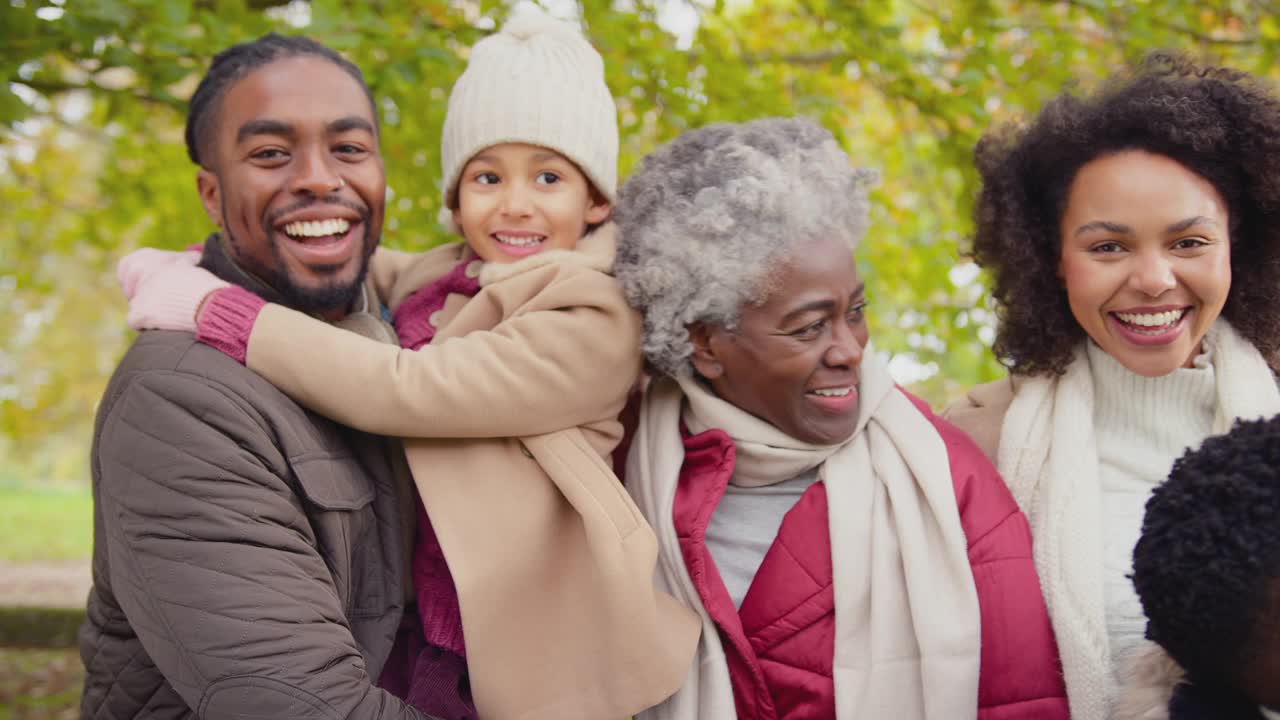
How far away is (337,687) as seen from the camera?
199cm

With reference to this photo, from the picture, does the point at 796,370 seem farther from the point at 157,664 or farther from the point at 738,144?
the point at 157,664

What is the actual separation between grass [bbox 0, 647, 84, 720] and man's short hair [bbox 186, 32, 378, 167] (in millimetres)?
4563

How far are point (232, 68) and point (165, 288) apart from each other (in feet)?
1.73

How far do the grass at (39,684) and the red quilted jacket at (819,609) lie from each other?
195 inches

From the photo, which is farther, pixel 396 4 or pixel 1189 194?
pixel 396 4

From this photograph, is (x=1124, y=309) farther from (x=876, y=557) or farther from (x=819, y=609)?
(x=819, y=609)

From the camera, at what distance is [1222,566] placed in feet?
4.96

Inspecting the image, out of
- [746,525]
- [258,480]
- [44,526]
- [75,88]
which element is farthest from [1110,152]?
[44,526]

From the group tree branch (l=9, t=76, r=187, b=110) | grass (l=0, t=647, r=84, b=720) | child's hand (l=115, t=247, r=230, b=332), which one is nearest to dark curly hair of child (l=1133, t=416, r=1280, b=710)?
child's hand (l=115, t=247, r=230, b=332)

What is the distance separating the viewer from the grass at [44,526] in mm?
12617

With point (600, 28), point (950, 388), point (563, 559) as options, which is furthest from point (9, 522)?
point (563, 559)

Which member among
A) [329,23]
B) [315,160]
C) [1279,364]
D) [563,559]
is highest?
[1279,364]

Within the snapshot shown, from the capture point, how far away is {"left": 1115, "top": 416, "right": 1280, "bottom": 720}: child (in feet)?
4.92

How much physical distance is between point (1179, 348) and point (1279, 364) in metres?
0.29
